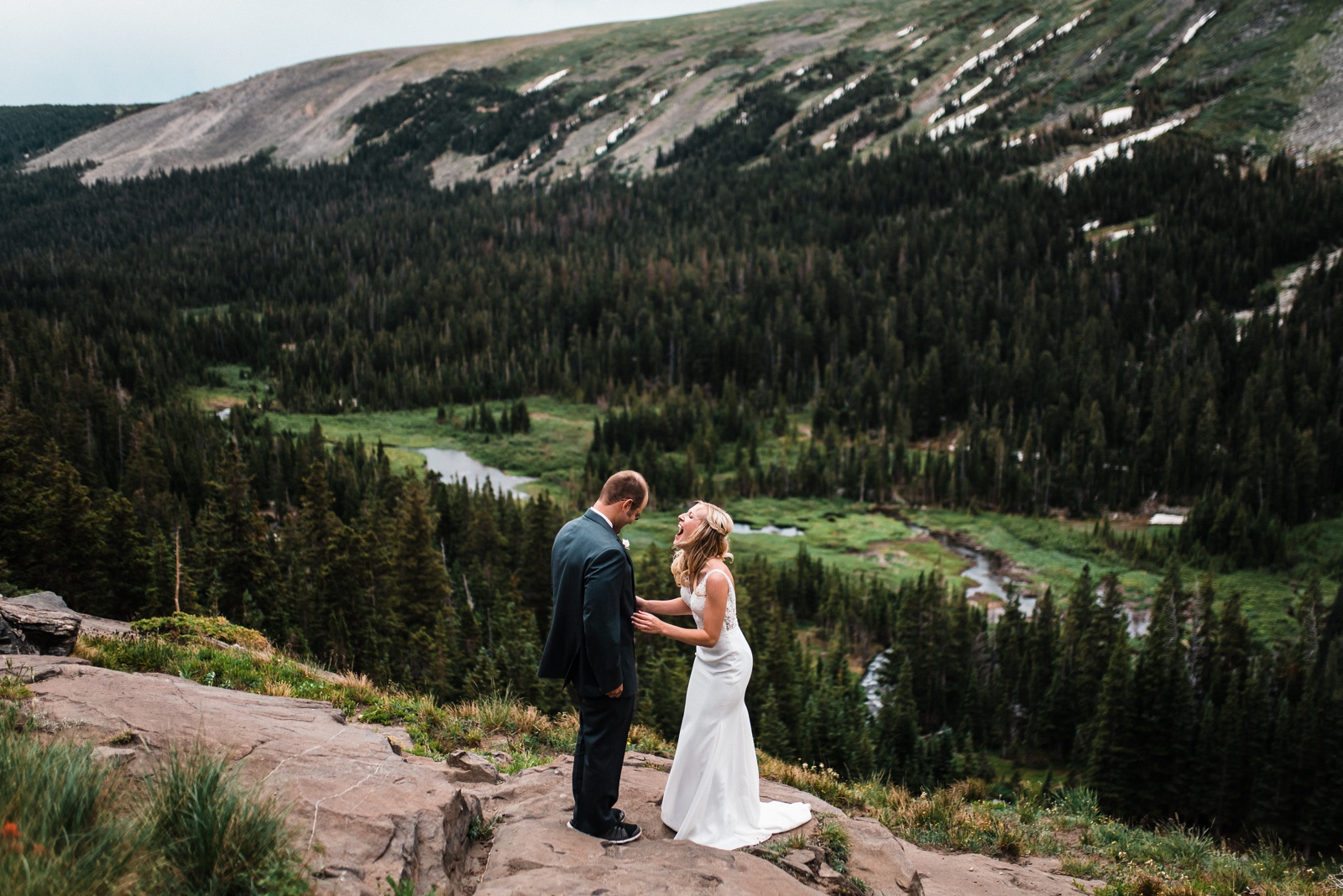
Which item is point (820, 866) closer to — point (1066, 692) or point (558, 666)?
point (558, 666)

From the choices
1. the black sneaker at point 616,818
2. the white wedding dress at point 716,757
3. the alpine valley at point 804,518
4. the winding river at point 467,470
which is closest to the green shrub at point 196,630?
the alpine valley at point 804,518

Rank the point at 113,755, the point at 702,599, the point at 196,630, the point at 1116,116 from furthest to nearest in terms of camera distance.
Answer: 1. the point at 1116,116
2. the point at 196,630
3. the point at 702,599
4. the point at 113,755

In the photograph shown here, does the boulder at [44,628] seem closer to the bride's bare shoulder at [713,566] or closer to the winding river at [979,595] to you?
the bride's bare shoulder at [713,566]

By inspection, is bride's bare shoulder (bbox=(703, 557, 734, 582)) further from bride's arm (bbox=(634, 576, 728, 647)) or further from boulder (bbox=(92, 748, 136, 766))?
boulder (bbox=(92, 748, 136, 766))

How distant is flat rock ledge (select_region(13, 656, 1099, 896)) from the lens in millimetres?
7789

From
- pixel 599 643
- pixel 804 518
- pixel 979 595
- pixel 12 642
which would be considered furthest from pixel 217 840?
pixel 804 518

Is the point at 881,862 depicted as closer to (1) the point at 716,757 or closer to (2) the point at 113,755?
(1) the point at 716,757

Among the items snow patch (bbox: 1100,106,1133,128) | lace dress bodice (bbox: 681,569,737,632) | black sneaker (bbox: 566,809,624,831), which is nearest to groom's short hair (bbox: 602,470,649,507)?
lace dress bodice (bbox: 681,569,737,632)

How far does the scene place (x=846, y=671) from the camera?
60.4 meters

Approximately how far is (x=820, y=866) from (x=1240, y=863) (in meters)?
7.88

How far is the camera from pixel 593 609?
8375 millimetres

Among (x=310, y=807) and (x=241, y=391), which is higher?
(x=310, y=807)

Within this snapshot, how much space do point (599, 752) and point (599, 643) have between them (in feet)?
4.24

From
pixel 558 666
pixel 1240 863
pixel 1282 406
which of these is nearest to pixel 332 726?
pixel 558 666
